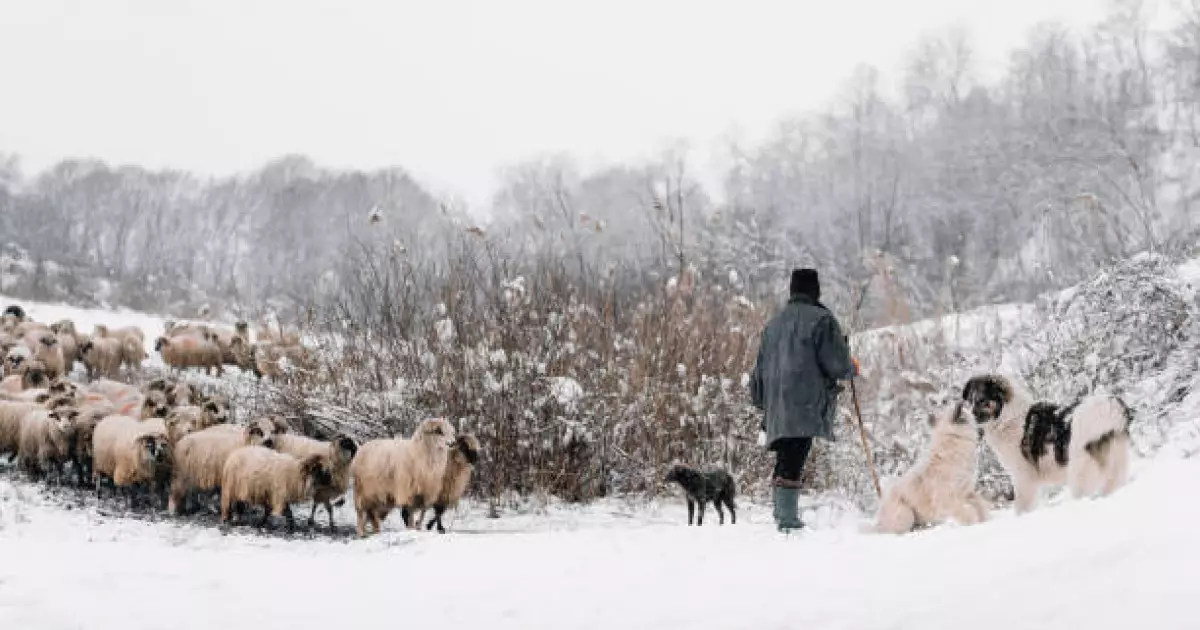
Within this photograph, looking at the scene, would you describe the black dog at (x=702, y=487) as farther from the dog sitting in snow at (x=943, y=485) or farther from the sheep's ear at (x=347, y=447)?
the sheep's ear at (x=347, y=447)

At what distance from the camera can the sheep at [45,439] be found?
10109mm

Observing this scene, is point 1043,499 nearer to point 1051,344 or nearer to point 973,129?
point 1051,344

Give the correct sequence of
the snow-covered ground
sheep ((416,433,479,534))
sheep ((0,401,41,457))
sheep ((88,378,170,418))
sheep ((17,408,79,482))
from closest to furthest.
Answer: the snow-covered ground → sheep ((416,433,479,534)) → sheep ((17,408,79,482)) → sheep ((88,378,170,418)) → sheep ((0,401,41,457))

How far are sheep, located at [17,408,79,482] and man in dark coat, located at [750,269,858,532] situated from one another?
687 cm

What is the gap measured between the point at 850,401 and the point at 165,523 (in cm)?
615

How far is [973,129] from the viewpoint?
48.3 meters

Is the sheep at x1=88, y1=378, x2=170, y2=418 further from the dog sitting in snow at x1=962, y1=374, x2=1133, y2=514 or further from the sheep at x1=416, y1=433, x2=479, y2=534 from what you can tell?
the dog sitting in snow at x1=962, y1=374, x2=1133, y2=514

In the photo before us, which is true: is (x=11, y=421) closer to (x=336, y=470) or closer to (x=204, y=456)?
(x=204, y=456)

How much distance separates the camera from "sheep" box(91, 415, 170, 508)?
916 centimetres

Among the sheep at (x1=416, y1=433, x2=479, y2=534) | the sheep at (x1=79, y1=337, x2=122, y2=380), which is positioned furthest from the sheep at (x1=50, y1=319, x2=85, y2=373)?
the sheep at (x1=416, y1=433, x2=479, y2=534)

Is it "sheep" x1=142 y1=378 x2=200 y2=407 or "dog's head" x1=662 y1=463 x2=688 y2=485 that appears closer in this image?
"dog's head" x1=662 y1=463 x2=688 y2=485

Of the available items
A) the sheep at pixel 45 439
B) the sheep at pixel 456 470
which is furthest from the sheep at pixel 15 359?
the sheep at pixel 456 470

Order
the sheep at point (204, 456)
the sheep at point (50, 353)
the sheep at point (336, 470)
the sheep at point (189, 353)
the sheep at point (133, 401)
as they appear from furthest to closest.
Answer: the sheep at point (189, 353) < the sheep at point (50, 353) < the sheep at point (133, 401) < the sheep at point (204, 456) < the sheep at point (336, 470)

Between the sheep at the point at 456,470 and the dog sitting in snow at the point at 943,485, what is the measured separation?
332cm
